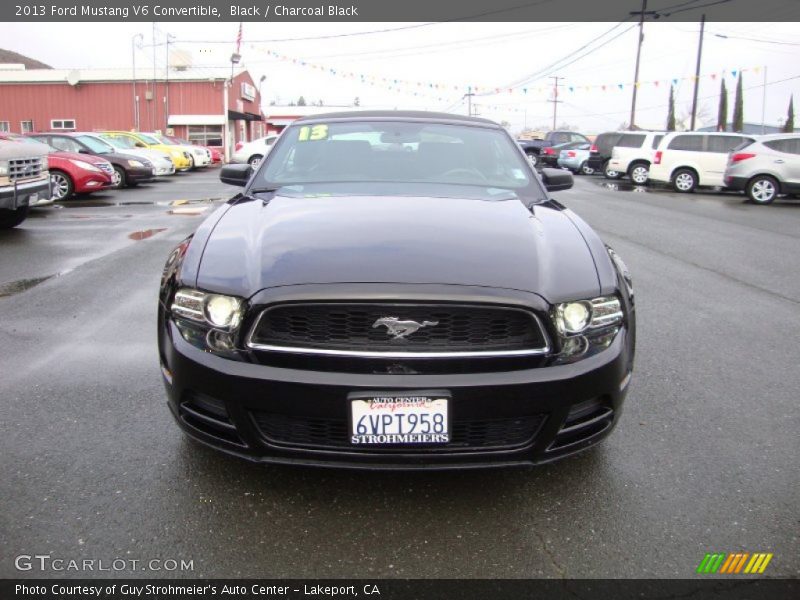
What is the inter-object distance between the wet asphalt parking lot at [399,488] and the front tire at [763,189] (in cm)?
1301

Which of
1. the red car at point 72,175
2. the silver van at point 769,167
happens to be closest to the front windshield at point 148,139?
the red car at point 72,175

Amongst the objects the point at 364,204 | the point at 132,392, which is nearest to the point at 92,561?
the point at 132,392

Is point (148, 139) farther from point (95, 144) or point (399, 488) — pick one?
point (399, 488)

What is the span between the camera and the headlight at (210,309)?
240 cm

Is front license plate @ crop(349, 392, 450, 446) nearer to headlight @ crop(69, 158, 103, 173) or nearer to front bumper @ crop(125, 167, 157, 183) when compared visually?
headlight @ crop(69, 158, 103, 173)

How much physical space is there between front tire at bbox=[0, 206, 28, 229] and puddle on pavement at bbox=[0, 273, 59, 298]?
140 inches

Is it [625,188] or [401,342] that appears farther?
[625,188]

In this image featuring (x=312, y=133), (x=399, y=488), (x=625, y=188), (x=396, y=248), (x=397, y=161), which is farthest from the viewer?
(x=625, y=188)

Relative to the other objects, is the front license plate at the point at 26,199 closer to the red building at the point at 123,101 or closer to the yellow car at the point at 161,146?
the yellow car at the point at 161,146

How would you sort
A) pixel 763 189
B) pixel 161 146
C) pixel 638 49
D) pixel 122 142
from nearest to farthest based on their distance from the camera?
1. pixel 763 189
2. pixel 122 142
3. pixel 161 146
4. pixel 638 49

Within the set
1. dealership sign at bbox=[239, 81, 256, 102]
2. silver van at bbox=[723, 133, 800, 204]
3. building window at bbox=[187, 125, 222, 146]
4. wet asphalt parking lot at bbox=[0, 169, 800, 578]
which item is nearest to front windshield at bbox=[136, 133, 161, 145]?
building window at bbox=[187, 125, 222, 146]

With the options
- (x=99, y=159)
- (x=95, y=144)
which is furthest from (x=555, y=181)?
(x=95, y=144)

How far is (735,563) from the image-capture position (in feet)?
7.47

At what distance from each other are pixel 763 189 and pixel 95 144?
665 inches
